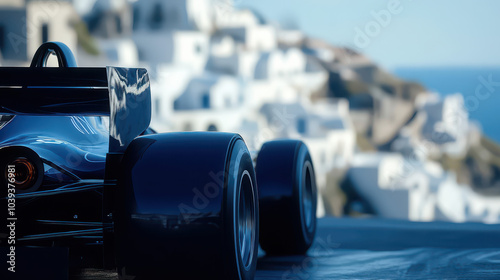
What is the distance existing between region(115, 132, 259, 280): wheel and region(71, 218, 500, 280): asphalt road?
0.91 m

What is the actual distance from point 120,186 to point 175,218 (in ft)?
0.74

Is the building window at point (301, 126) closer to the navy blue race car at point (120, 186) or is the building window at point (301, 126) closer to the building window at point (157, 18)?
the building window at point (157, 18)

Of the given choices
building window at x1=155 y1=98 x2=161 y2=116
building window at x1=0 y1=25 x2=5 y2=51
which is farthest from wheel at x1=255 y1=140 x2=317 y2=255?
building window at x1=155 y1=98 x2=161 y2=116

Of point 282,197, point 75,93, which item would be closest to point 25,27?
point 282,197

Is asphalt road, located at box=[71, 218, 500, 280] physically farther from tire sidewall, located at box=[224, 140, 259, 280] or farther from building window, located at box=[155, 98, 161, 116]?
building window, located at box=[155, 98, 161, 116]

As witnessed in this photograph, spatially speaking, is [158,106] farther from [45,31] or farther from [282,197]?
[282,197]

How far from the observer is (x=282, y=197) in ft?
13.5

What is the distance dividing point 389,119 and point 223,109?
5405cm

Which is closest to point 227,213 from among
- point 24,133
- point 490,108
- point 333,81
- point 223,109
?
point 24,133

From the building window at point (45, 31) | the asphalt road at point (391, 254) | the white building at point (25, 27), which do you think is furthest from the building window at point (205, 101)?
the asphalt road at point (391, 254)

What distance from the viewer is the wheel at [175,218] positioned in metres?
2.57

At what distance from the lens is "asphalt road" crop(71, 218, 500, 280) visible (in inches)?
148

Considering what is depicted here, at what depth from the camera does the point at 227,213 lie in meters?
2.63

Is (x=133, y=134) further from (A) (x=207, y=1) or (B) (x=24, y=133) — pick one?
(A) (x=207, y=1)
